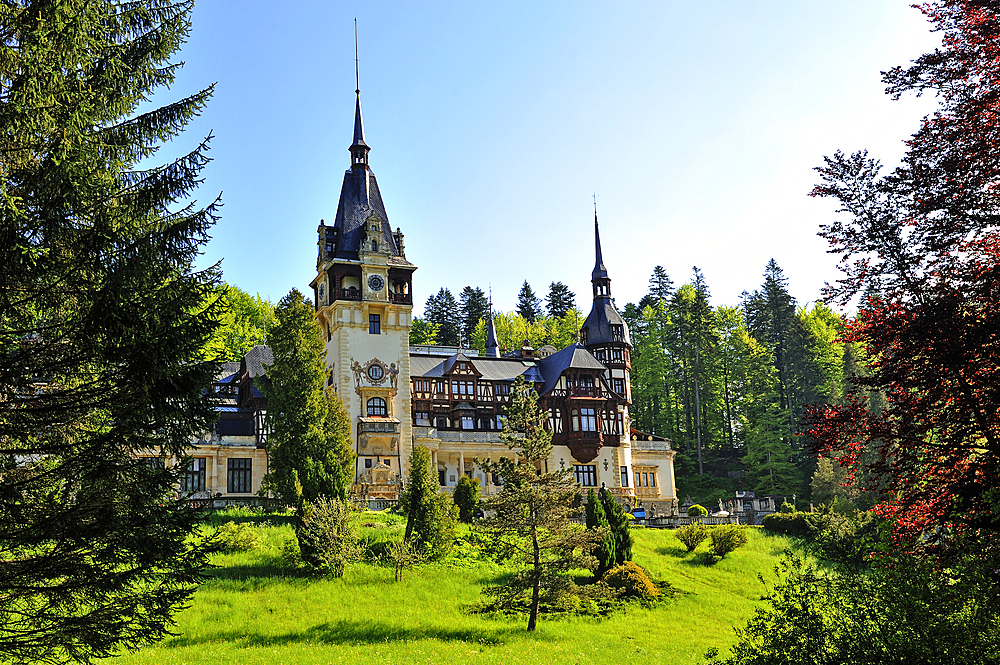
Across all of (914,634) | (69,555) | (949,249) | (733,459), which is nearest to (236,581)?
(69,555)

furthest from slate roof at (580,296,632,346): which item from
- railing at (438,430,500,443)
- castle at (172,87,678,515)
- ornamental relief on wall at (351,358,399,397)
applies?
ornamental relief on wall at (351,358,399,397)

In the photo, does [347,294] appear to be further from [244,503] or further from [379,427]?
[244,503]

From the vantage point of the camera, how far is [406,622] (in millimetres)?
30078

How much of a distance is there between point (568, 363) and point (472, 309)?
4374 cm

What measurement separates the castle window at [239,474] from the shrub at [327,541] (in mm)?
22540

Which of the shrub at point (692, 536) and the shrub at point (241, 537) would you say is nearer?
the shrub at point (241, 537)

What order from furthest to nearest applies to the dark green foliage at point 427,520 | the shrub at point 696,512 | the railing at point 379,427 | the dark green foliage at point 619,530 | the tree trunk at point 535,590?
the railing at point 379,427 → the shrub at point 696,512 → the dark green foliage at point 619,530 → the dark green foliage at point 427,520 → the tree trunk at point 535,590

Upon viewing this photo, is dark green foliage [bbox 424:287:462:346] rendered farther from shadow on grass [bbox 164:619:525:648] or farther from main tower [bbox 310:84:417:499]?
shadow on grass [bbox 164:619:525:648]

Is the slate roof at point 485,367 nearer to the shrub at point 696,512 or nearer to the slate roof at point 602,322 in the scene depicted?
the slate roof at point 602,322

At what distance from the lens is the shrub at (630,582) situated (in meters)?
37.1

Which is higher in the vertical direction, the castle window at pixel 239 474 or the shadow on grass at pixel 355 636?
the castle window at pixel 239 474

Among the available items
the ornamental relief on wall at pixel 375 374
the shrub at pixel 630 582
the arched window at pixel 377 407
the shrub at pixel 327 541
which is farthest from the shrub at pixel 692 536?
the ornamental relief on wall at pixel 375 374

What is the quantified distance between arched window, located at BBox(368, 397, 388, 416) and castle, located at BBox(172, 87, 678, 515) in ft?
0.29

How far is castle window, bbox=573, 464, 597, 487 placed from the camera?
216ft
